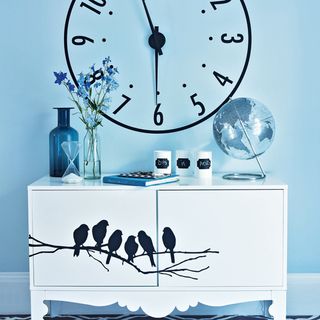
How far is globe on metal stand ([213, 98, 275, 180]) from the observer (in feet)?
7.89

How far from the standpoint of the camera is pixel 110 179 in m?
2.32

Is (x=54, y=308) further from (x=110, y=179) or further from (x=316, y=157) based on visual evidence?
(x=316, y=157)

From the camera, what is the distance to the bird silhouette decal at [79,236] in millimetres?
Result: 2264

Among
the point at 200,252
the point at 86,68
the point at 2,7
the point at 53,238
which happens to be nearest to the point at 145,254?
the point at 200,252

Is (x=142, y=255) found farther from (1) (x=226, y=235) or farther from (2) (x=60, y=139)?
(2) (x=60, y=139)

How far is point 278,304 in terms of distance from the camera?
229cm

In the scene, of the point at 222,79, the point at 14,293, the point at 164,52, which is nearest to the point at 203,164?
the point at 222,79

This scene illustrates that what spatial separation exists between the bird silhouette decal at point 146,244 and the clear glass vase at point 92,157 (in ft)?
1.16

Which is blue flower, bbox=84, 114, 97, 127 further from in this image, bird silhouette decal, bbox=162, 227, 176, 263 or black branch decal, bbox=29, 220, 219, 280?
bird silhouette decal, bbox=162, 227, 176, 263

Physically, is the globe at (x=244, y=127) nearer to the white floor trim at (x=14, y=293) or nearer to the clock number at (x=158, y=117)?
the clock number at (x=158, y=117)

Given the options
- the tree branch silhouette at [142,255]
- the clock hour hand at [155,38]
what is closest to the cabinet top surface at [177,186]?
the tree branch silhouette at [142,255]

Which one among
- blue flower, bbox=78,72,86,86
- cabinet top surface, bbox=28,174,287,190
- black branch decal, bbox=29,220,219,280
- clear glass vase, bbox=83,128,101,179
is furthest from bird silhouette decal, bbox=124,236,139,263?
blue flower, bbox=78,72,86,86

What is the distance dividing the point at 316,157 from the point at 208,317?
0.89 metres

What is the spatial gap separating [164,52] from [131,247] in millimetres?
919
